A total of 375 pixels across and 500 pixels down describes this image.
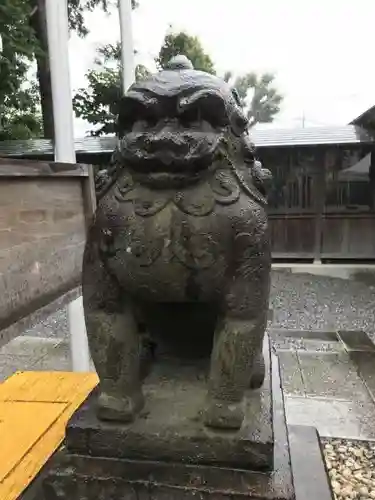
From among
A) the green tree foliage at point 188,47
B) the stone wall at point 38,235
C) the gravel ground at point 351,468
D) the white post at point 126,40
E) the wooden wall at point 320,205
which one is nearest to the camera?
the stone wall at point 38,235

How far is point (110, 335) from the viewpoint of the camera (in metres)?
0.81

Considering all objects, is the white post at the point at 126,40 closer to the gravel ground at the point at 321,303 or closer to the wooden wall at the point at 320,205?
the gravel ground at the point at 321,303

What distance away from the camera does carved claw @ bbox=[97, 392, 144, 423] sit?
0.83 meters

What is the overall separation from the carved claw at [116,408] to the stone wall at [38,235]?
0.49 m

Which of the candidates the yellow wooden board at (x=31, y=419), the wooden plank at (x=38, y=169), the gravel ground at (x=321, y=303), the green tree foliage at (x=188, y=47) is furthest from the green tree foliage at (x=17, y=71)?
the green tree foliage at (x=188, y=47)

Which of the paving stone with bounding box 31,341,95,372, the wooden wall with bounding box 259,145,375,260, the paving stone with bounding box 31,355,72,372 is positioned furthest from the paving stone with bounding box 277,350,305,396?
the wooden wall with bounding box 259,145,375,260

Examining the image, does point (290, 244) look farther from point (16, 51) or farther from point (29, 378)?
point (29, 378)

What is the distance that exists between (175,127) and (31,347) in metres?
3.15

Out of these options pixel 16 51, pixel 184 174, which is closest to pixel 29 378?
pixel 184 174

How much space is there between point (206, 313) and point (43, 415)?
77 centimetres

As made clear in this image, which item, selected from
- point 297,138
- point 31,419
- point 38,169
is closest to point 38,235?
point 38,169

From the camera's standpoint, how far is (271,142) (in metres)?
7.15

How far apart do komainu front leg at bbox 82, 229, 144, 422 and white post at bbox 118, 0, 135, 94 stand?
5.79ft

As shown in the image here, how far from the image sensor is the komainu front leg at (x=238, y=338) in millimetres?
775
